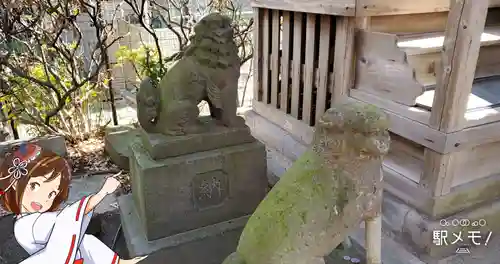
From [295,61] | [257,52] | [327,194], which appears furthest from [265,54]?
[327,194]

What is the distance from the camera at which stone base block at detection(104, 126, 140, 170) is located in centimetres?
429

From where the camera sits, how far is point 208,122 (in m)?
2.90

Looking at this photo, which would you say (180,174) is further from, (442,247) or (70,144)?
(70,144)

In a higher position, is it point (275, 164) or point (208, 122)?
point (208, 122)

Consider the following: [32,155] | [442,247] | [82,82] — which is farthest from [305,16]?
[82,82]

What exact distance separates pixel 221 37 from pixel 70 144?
3.31 m

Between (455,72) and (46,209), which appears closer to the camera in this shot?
(46,209)

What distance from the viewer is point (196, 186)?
274 cm

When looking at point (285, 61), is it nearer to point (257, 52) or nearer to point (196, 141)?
point (257, 52)

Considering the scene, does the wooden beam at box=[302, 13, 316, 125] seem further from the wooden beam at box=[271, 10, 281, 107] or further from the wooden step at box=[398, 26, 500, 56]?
the wooden step at box=[398, 26, 500, 56]

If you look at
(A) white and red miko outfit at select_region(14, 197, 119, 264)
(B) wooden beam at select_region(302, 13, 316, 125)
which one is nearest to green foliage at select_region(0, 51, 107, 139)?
(B) wooden beam at select_region(302, 13, 316, 125)

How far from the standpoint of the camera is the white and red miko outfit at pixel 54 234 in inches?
68.2

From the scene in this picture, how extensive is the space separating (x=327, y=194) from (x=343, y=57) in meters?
1.74

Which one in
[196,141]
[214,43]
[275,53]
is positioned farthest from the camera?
[275,53]
